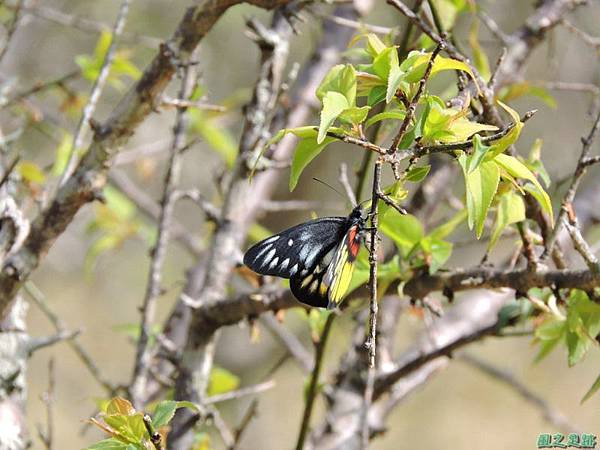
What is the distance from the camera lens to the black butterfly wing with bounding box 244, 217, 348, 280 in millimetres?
814

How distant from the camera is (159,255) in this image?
1.42 m

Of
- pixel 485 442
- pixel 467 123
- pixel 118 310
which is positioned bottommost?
pixel 485 442

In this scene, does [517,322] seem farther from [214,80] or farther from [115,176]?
[214,80]

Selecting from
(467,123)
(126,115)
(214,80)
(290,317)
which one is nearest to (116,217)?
(126,115)

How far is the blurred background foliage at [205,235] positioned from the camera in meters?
2.62

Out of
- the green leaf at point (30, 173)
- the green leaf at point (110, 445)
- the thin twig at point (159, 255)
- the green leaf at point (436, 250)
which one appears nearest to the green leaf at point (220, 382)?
the thin twig at point (159, 255)

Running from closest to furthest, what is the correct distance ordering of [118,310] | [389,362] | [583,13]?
[389,362] < [583,13] < [118,310]

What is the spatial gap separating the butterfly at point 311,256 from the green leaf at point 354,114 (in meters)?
0.13

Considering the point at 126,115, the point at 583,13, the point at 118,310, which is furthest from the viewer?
the point at 118,310

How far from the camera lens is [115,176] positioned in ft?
7.49

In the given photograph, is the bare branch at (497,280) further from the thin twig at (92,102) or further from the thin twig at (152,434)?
the thin twig at (92,102)

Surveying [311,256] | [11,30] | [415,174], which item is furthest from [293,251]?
[11,30]

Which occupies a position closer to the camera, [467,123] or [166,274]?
[467,123]

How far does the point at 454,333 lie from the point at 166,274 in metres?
3.34
